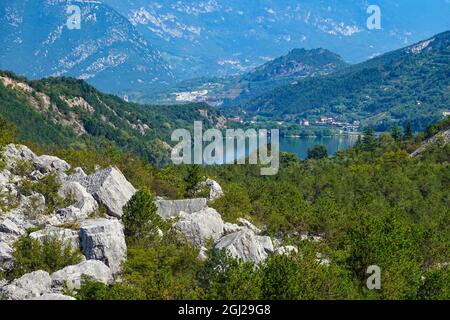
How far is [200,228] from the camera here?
30.3 m

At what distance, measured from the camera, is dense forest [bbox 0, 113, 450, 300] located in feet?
74.4

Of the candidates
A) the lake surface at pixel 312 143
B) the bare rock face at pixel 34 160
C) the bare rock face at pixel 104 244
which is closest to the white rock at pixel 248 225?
the bare rock face at pixel 104 244

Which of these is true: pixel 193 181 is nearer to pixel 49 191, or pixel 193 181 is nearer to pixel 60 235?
pixel 49 191

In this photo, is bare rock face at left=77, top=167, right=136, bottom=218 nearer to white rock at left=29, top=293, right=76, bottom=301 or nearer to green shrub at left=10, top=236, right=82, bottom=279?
green shrub at left=10, top=236, right=82, bottom=279

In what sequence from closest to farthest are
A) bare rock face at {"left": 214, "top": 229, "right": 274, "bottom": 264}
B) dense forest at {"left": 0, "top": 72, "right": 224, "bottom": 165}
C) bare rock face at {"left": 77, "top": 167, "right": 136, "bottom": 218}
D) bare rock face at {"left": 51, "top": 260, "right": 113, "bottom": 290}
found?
bare rock face at {"left": 51, "top": 260, "right": 113, "bottom": 290}, bare rock face at {"left": 214, "top": 229, "right": 274, "bottom": 264}, bare rock face at {"left": 77, "top": 167, "right": 136, "bottom": 218}, dense forest at {"left": 0, "top": 72, "right": 224, "bottom": 165}

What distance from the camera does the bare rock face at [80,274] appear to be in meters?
22.6

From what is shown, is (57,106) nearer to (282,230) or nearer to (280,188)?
(280,188)

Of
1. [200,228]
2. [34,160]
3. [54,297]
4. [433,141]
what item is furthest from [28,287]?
[433,141]

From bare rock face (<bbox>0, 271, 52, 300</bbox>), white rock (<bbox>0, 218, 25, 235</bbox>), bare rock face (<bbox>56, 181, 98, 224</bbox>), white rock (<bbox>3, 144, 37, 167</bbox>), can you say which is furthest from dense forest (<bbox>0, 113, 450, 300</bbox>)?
white rock (<bbox>3, 144, 37, 167</bbox>)

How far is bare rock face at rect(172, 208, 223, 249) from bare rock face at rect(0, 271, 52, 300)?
324 inches
